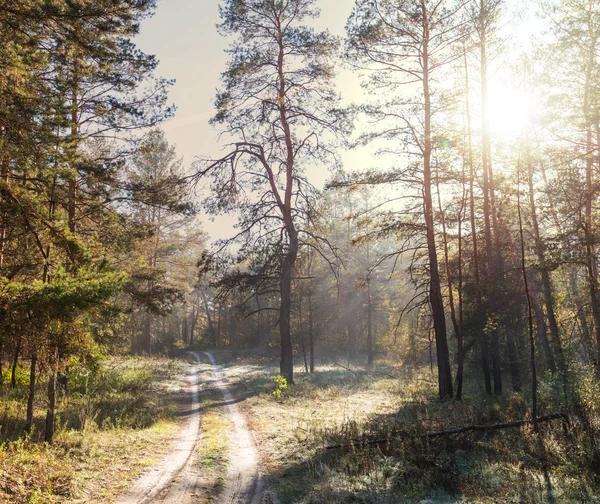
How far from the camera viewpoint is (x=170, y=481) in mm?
8211

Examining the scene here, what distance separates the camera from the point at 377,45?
658 inches

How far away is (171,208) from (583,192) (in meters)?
15.5

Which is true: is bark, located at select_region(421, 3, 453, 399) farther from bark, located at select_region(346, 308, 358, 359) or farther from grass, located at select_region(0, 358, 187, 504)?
bark, located at select_region(346, 308, 358, 359)

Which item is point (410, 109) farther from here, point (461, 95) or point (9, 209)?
point (9, 209)

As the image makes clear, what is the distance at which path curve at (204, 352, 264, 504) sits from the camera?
7.74 m

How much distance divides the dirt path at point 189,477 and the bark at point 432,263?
8.18 metres

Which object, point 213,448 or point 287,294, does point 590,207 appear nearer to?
point 287,294

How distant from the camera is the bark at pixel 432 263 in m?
16.5

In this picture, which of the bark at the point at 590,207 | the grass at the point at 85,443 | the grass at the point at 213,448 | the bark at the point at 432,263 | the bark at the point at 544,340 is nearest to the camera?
the grass at the point at 85,443

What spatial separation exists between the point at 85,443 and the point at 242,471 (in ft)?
11.4

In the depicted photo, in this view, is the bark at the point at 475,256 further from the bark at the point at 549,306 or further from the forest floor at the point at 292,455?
the forest floor at the point at 292,455

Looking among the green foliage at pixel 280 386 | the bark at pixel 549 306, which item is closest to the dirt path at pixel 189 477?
the green foliage at pixel 280 386

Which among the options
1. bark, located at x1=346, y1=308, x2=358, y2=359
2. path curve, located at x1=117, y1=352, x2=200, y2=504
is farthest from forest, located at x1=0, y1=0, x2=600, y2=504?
bark, located at x1=346, y1=308, x2=358, y2=359

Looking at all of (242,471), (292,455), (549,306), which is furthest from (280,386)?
(549,306)
